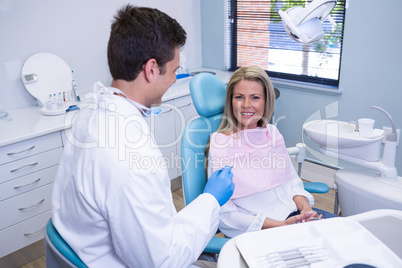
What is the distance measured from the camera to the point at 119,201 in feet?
2.85

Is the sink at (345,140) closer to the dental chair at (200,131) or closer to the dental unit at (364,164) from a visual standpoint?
the dental unit at (364,164)

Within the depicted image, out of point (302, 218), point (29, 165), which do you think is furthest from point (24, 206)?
point (302, 218)

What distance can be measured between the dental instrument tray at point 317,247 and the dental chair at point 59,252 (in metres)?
0.43

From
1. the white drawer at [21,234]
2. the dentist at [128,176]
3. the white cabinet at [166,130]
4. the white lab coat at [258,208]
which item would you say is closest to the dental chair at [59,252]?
the dentist at [128,176]

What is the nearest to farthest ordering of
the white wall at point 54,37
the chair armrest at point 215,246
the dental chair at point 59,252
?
the dental chair at point 59,252, the chair armrest at point 215,246, the white wall at point 54,37

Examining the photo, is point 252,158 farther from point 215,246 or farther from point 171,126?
point 171,126

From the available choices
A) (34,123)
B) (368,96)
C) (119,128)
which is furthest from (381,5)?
(34,123)

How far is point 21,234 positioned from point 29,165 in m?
0.39

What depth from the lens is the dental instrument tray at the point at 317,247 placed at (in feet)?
3.04

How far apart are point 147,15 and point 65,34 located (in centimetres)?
163

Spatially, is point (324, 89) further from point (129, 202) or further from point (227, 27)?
point (129, 202)

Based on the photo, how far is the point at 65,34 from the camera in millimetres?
2416

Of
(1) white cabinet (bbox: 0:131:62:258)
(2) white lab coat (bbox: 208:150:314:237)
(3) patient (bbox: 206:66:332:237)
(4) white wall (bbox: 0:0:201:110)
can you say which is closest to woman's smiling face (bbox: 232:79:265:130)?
(3) patient (bbox: 206:66:332:237)

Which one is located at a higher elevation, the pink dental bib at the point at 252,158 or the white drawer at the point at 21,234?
the pink dental bib at the point at 252,158
